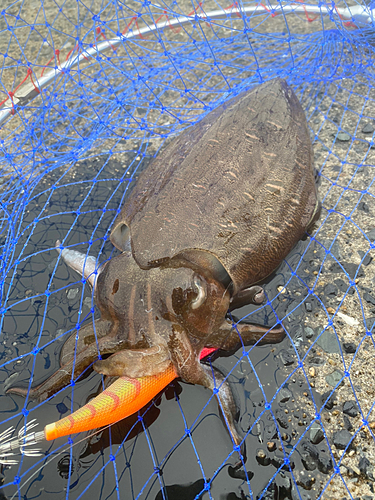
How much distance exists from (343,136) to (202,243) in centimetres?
241

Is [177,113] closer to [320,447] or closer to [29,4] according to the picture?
[29,4]

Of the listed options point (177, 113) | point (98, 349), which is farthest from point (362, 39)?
point (98, 349)

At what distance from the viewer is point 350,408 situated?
9.11 feet

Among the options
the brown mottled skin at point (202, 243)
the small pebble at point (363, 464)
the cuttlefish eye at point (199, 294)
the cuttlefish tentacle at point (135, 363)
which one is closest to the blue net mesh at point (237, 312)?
the small pebble at point (363, 464)

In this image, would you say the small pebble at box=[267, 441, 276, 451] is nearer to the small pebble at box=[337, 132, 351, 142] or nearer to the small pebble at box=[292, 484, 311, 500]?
the small pebble at box=[292, 484, 311, 500]

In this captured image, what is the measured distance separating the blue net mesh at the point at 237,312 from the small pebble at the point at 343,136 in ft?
0.05

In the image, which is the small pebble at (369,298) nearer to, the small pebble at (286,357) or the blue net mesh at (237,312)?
the blue net mesh at (237,312)

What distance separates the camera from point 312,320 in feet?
10.3

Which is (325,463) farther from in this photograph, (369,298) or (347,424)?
(369,298)

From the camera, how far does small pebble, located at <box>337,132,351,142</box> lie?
164 inches

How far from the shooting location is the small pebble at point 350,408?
2.76 m

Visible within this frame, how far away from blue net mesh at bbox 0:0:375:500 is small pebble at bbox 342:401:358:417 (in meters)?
0.01

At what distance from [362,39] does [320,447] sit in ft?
13.1

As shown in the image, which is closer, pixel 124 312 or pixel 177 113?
pixel 124 312
